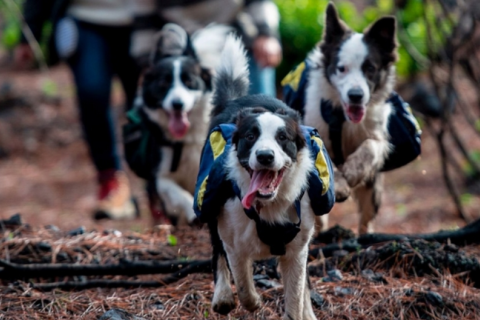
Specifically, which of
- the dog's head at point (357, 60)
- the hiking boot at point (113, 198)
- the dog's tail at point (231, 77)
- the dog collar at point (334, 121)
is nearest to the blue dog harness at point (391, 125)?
the dog collar at point (334, 121)

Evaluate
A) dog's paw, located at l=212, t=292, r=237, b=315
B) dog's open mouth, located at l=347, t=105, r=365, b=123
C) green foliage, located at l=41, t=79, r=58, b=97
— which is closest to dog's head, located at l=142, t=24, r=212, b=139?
dog's open mouth, located at l=347, t=105, r=365, b=123

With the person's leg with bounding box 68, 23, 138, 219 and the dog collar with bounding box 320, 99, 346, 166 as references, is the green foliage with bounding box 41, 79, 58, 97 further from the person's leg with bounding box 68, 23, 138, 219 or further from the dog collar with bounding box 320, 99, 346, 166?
the dog collar with bounding box 320, 99, 346, 166

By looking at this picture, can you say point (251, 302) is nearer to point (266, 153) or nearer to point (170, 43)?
point (266, 153)

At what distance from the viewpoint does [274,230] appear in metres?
3.33

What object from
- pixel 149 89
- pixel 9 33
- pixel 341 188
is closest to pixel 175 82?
pixel 149 89

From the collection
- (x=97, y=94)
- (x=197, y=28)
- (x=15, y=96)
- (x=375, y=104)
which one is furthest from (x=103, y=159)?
(x=15, y=96)

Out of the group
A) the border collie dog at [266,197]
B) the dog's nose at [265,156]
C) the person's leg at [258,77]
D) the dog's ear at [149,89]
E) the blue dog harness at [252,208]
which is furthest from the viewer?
the person's leg at [258,77]

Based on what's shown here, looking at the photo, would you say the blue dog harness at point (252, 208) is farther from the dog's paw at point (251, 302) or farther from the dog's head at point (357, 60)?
the dog's head at point (357, 60)

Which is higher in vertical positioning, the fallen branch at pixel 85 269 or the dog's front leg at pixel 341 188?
the dog's front leg at pixel 341 188

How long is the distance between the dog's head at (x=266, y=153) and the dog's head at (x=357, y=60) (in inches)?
50.5

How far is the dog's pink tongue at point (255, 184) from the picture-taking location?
10.4 feet

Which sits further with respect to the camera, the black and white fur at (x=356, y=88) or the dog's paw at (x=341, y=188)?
the black and white fur at (x=356, y=88)

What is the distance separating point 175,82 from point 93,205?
4.09 meters

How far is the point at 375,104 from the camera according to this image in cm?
490
